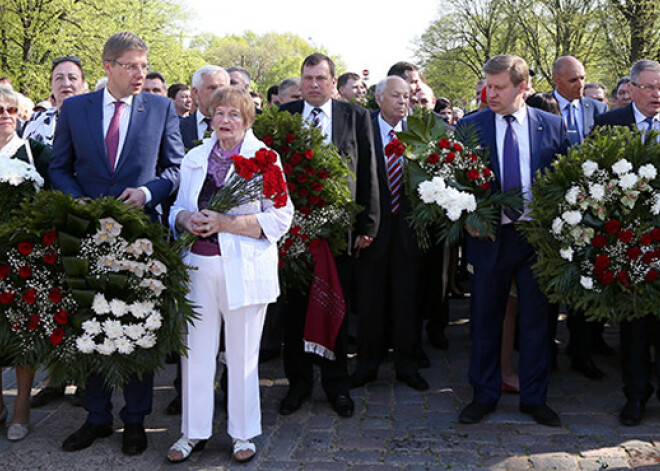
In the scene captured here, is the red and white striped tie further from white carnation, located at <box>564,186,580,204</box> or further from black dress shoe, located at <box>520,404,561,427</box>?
black dress shoe, located at <box>520,404,561,427</box>

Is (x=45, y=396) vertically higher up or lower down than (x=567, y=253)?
lower down

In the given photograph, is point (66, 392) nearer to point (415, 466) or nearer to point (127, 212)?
point (127, 212)

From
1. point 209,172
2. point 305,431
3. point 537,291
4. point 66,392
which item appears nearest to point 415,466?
point 305,431

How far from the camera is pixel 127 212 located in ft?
14.2

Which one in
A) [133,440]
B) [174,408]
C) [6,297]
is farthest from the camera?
[174,408]

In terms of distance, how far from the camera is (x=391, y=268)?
6051mm

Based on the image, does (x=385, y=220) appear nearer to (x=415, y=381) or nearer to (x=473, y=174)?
(x=473, y=174)

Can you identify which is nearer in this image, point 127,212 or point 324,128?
point 127,212

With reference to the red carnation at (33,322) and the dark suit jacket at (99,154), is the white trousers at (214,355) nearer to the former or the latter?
the dark suit jacket at (99,154)

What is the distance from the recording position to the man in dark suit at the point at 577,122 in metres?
6.29

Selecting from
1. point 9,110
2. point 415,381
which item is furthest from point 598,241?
point 9,110

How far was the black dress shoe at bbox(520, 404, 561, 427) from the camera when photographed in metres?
5.10

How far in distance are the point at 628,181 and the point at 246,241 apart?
2.50 meters

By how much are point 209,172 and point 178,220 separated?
0.37m
